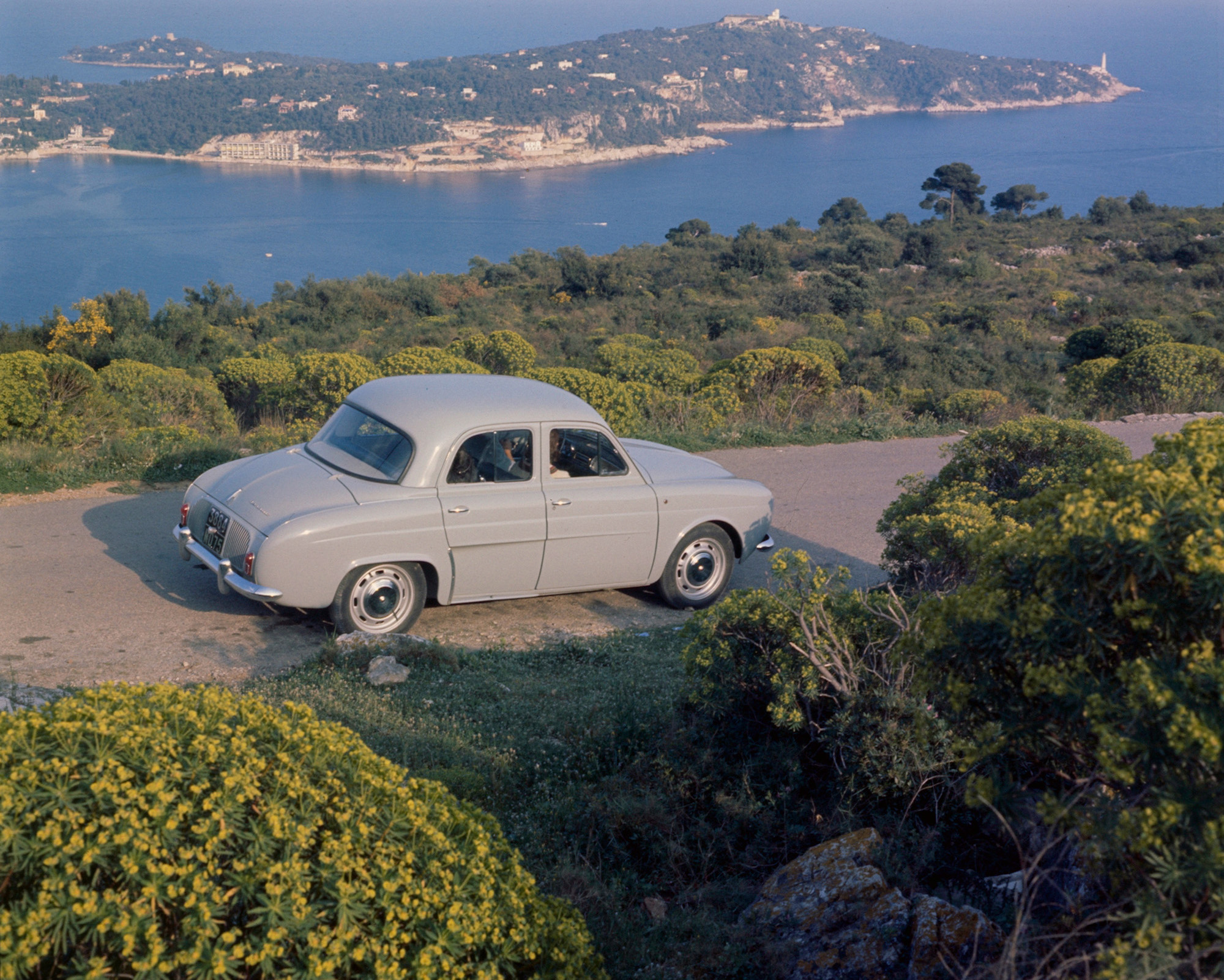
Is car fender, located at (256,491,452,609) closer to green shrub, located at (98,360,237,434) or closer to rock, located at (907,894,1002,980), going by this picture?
rock, located at (907,894,1002,980)

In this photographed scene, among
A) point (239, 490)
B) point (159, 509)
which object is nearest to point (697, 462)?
point (239, 490)

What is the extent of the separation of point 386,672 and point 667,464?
323 cm

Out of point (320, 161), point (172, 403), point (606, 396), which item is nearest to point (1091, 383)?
point (606, 396)

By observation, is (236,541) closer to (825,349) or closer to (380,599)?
(380,599)

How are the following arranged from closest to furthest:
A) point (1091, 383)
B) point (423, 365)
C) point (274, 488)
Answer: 1. point (274, 488)
2. point (423, 365)
3. point (1091, 383)

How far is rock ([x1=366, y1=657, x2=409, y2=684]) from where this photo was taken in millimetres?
5965

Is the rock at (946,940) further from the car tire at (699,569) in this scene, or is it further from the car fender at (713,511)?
the car tire at (699,569)

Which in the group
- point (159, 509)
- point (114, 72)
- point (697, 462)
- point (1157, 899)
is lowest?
point (159, 509)

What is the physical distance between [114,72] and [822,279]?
198509mm

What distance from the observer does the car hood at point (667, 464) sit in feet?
26.3

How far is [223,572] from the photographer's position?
657 centimetres

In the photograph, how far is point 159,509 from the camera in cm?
938

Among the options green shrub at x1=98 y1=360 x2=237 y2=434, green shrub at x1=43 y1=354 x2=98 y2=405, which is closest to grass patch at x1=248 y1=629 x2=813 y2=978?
green shrub at x1=43 y1=354 x2=98 y2=405

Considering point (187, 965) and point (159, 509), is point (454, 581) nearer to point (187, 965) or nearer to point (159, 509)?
point (159, 509)
